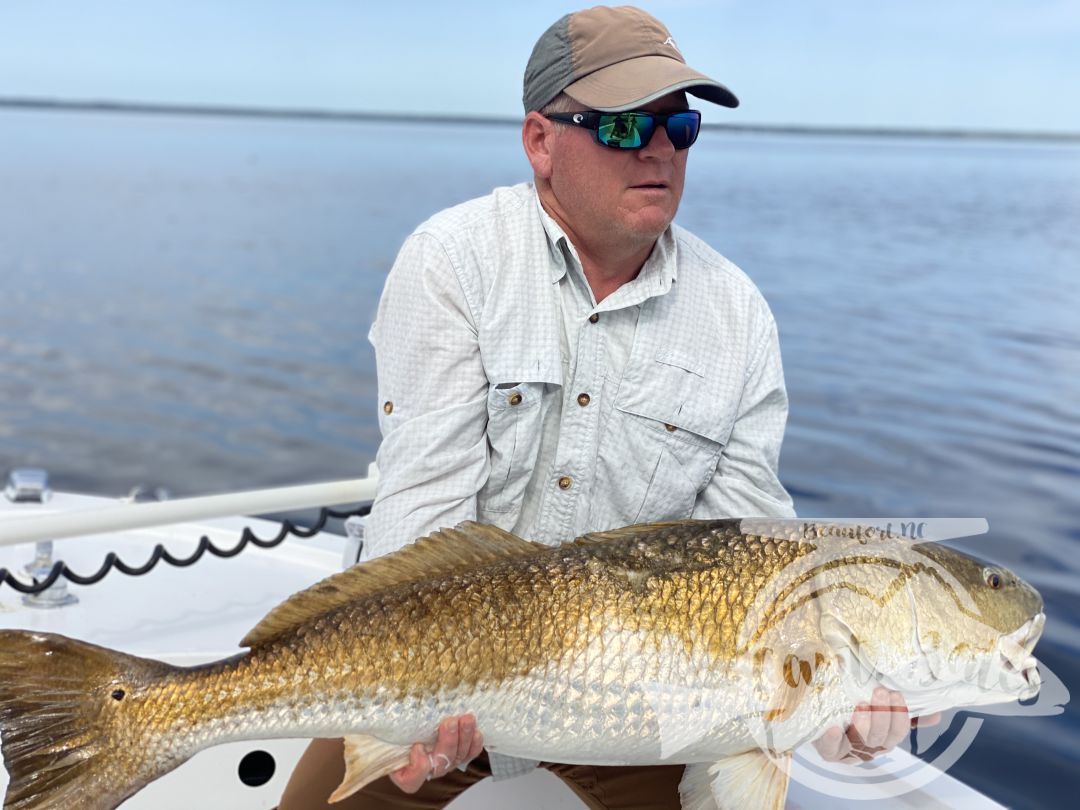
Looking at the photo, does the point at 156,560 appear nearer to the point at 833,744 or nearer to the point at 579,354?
the point at 579,354

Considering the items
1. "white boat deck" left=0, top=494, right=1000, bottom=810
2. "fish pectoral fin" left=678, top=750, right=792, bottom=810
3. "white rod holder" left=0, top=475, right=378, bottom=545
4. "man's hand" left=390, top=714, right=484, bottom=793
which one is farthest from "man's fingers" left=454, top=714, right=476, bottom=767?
"white rod holder" left=0, top=475, right=378, bottom=545

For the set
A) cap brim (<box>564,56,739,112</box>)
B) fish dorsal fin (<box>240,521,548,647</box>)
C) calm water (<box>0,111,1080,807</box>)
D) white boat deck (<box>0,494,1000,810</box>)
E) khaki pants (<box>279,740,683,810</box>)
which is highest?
cap brim (<box>564,56,739,112</box>)

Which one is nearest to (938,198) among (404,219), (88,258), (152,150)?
(404,219)

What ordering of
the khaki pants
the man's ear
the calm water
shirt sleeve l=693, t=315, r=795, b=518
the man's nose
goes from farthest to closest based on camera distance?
the calm water, shirt sleeve l=693, t=315, r=795, b=518, the man's ear, the man's nose, the khaki pants

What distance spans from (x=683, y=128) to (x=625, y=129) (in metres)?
0.17

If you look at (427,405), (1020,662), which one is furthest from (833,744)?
(427,405)

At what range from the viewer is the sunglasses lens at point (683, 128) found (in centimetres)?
303

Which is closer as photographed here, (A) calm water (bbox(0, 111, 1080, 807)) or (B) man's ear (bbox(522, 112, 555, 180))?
(B) man's ear (bbox(522, 112, 555, 180))

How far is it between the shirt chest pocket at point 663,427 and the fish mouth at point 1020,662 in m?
0.96

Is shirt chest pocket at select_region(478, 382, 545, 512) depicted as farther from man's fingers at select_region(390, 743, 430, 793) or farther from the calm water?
the calm water

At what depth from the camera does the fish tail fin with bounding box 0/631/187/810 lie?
2334 mm

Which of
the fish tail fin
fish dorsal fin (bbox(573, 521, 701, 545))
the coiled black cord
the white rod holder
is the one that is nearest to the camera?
the fish tail fin

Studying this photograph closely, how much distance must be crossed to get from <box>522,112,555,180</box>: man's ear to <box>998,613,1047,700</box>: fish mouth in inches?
66.7

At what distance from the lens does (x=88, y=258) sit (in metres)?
23.2
